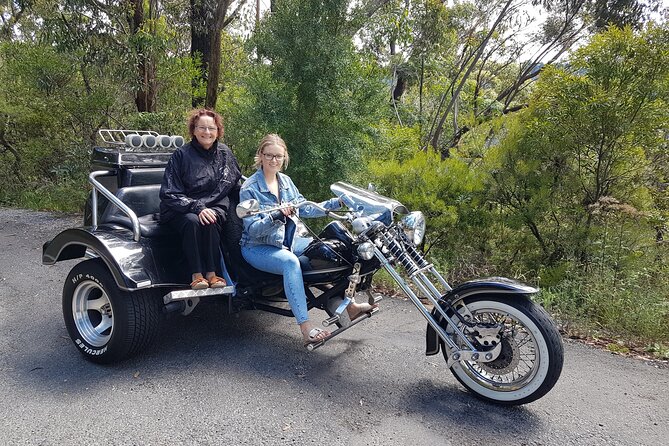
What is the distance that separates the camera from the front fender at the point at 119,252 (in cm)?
312

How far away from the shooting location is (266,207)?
10.9 ft

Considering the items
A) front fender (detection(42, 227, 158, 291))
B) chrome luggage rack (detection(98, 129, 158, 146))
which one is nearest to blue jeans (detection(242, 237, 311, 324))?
front fender (detection(42, 227, 158, 291))

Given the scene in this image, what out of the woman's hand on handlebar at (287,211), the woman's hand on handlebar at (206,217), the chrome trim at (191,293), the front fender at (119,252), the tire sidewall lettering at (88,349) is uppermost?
the woman's hand on handlebar at (287,211)

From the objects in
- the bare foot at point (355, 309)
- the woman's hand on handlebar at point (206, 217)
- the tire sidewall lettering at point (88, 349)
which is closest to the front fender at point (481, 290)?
the bare foot at point (355, 309)

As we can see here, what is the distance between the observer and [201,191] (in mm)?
3645

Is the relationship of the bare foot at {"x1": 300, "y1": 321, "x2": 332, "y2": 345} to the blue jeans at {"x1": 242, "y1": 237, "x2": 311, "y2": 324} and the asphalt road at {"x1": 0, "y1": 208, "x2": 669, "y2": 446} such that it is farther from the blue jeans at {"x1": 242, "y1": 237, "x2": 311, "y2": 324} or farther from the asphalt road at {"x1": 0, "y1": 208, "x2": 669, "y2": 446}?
the asphalt road at {"x1": 0, "y1": 208, "x2": 669, "y2": 446}

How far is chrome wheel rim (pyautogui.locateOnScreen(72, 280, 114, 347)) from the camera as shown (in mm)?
3439

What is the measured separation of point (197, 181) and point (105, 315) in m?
1.24

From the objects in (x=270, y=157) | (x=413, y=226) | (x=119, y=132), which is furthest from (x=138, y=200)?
(x=413, y=226)

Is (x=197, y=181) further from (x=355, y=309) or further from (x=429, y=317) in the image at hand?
(x=429, y=317)

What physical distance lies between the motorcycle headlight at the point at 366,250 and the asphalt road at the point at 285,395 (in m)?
0.88

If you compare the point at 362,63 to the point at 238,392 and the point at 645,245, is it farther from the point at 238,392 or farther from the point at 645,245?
the point at 238,392

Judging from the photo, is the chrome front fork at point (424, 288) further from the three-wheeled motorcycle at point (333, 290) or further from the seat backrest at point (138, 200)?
the seat backrest at point (138, 200)

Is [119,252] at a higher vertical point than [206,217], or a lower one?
lower
